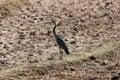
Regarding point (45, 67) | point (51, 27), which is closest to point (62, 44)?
point (45, 67)

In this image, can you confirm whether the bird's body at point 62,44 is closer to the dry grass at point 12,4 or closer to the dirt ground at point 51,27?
the dirt ground at point 51,27

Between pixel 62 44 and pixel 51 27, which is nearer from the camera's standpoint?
pixel 62 44

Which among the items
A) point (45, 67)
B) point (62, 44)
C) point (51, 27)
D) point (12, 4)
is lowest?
point (45, 67)

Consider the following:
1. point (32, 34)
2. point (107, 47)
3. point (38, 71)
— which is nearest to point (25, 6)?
point (32, 34)

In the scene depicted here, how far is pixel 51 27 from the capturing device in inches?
682

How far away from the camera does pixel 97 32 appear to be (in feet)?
56.6

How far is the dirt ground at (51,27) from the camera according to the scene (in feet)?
48.4

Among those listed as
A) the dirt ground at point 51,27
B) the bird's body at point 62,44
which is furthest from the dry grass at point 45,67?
the dirt ground at point 51,27

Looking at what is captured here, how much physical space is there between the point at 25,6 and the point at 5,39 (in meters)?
3.41

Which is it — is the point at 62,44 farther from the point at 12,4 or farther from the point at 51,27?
the point at 12,4

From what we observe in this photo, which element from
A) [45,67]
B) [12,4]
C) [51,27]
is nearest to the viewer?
[45,67]

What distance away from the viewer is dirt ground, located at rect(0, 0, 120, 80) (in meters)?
14.8

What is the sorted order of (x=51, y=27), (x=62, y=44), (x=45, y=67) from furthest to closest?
(x=51, y=27)
(x=62, y=44)
(x=45, y=67)

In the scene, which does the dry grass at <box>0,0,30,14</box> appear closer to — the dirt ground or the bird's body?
the dirt ground
